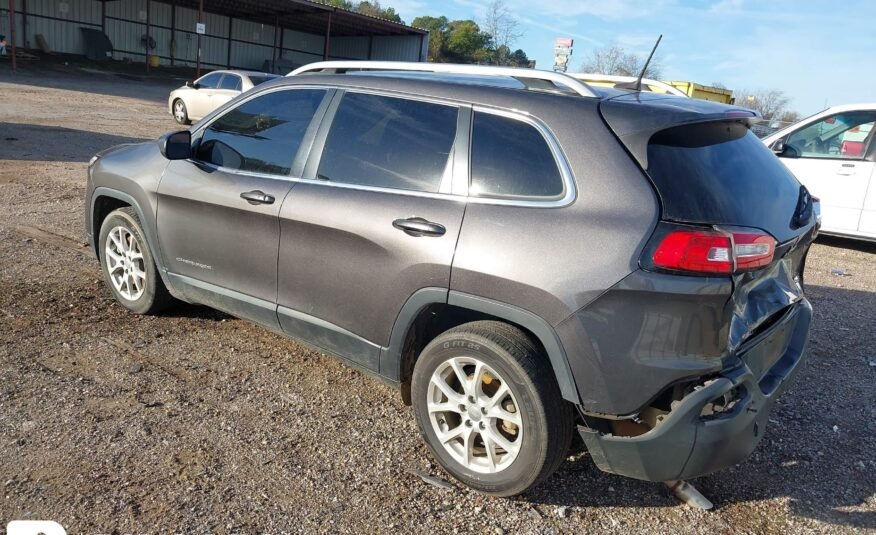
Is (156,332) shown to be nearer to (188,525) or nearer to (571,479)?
(188,525)

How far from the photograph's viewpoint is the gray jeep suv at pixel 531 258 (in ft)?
8.21

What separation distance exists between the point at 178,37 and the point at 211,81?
24337 millimetres

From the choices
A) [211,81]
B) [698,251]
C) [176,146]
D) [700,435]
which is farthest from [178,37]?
[700,435]

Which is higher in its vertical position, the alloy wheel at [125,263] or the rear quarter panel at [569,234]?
the rear quarter panel at [569,234]

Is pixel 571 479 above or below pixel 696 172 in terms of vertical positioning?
below

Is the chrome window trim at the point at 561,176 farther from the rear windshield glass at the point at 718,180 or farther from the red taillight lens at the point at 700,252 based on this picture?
the red taillight lens at the point at 700,252

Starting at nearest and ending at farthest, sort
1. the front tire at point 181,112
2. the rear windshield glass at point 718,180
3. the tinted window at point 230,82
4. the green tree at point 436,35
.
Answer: the rear windshield glass at point 718,180
the tinted window at point 230,82
the front tire at point 181,112
the green tree at point 436,35

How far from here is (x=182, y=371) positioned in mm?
3902

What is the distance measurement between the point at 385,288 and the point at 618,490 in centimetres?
144

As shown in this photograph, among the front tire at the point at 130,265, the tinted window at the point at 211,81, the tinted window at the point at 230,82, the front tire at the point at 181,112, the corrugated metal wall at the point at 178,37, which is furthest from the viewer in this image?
the corrugated metal wall at the point at 178,37

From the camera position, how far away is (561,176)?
274 cm

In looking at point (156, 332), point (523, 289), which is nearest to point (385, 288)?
point (523, 289)

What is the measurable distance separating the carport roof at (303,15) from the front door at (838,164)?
29.7m

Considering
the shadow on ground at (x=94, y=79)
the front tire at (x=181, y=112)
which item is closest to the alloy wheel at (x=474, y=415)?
the front tire at (x=181, y=112)
